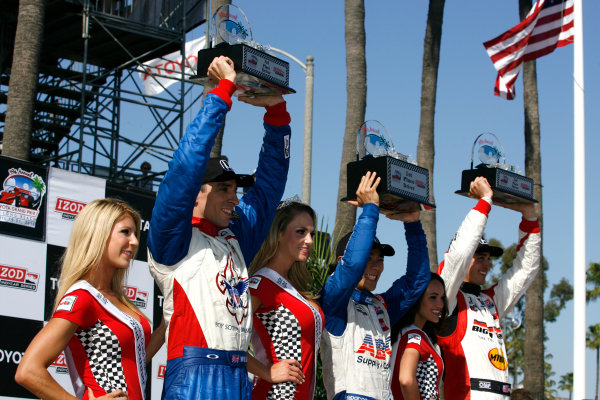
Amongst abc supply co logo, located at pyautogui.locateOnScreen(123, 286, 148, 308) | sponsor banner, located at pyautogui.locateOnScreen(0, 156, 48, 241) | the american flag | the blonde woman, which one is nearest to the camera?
the blonde woman

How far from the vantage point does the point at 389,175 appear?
5.32 m

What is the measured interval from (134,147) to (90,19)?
313 centimetres

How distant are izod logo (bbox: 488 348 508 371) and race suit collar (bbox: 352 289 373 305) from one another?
1177mm

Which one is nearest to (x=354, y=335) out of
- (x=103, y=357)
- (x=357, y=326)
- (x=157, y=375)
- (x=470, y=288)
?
(x=357, y=326)

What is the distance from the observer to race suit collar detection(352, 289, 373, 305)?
5.52 m

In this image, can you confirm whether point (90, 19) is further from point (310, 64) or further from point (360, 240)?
point (360, 240)

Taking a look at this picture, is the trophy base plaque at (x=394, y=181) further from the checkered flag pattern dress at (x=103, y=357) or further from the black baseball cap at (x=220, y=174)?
the checkered flag pattern dress at (x=103, y=357)

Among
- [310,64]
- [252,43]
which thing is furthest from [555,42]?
[252,43]

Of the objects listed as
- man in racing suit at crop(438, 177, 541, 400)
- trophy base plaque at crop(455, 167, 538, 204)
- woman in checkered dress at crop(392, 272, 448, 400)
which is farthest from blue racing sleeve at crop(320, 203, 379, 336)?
trophy base plaque at crop(455, 167, 538, 204)

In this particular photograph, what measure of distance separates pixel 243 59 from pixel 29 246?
287cm

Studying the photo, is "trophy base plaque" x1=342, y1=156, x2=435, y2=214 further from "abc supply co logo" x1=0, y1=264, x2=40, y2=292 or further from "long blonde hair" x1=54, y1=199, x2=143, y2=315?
"abc supply co logo" x1=0, y1=264, x2=40, y2=292

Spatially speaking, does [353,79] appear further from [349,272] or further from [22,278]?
[349,272]

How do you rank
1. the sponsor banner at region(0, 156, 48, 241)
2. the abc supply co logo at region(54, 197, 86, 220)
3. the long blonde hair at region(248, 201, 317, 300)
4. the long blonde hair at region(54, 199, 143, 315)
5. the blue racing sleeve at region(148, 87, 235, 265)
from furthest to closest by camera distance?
the abc supply co logo at region(54, 197, 86, 220) < the sponsor banner at region(0, 156, 48, 241) < the long blonde hair at region(248, 201, 317, 300) < the blue racing sleeve at region(148, 87, 235, 265) < the long blonde hair at region(54, 199, 143, 315)

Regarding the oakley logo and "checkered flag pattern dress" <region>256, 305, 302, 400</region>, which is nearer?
the oakley logo
